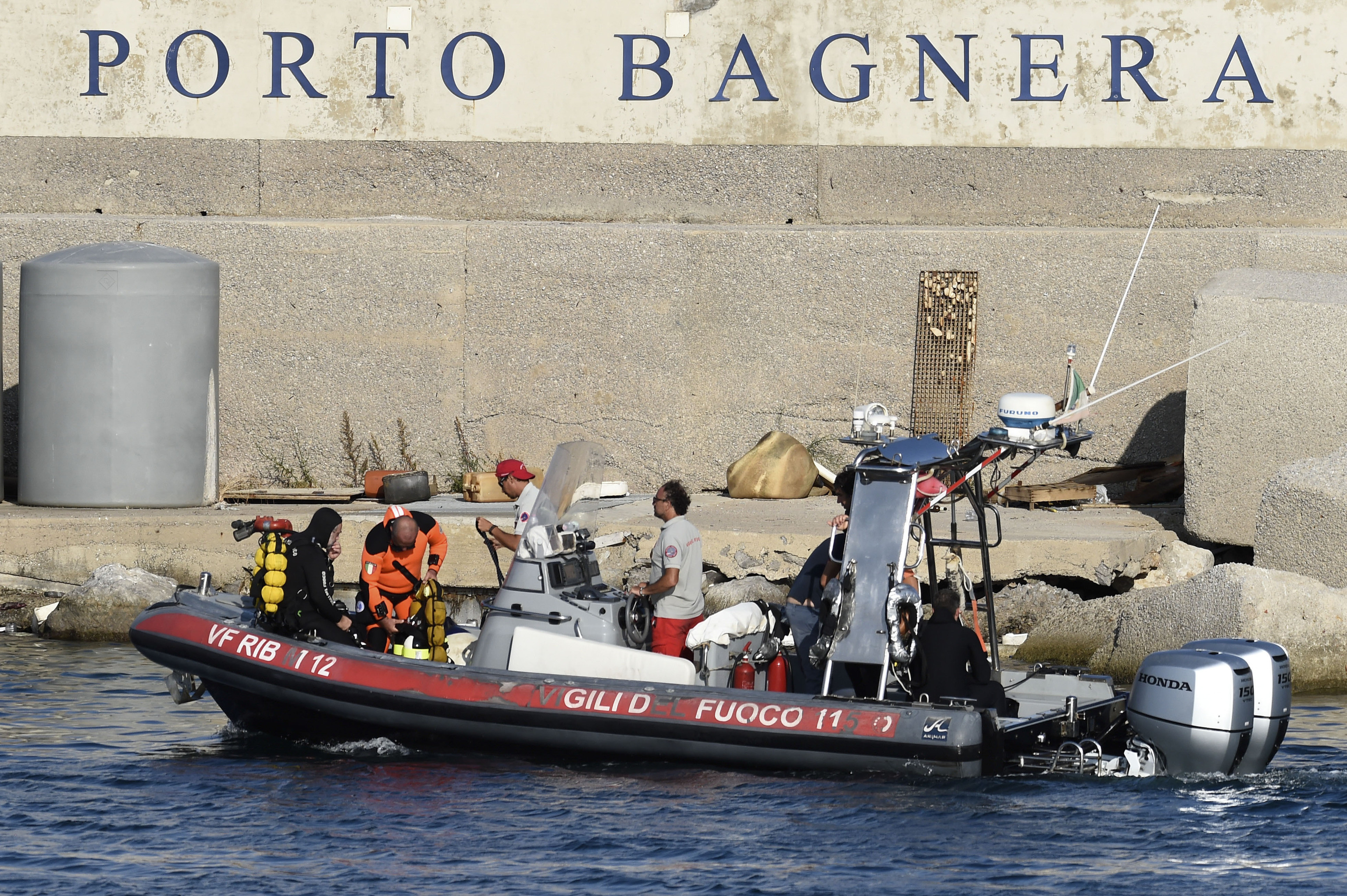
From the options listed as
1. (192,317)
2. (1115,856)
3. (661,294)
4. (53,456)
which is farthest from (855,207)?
(1115,856)

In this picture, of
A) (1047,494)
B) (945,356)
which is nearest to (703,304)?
(945,356)

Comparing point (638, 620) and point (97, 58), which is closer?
point (638, 620)

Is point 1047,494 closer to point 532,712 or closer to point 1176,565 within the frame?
point 1176,565

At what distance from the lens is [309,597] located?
9430mm

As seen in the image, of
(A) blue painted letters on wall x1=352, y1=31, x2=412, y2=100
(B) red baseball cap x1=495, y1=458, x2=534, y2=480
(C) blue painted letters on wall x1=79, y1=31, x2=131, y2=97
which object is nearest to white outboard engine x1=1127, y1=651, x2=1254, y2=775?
(B) red baseball cap x1=495, y1=458, x2=534, y2=480

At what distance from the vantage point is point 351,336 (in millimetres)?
14055

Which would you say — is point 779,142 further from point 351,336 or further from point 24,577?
point 24,577

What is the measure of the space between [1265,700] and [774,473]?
5606mm

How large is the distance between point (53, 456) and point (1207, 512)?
768 centimetres

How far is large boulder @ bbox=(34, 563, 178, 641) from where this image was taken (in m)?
11.8

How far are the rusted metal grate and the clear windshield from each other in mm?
4873

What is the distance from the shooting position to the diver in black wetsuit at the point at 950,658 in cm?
834

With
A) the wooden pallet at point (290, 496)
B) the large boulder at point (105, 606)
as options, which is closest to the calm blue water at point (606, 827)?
the large boulder at point (105, 606)

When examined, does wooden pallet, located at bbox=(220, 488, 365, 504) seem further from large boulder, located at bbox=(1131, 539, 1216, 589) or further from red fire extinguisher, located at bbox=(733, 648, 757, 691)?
large boulder, located at bbox=(1131, 539, 1216, 589)
